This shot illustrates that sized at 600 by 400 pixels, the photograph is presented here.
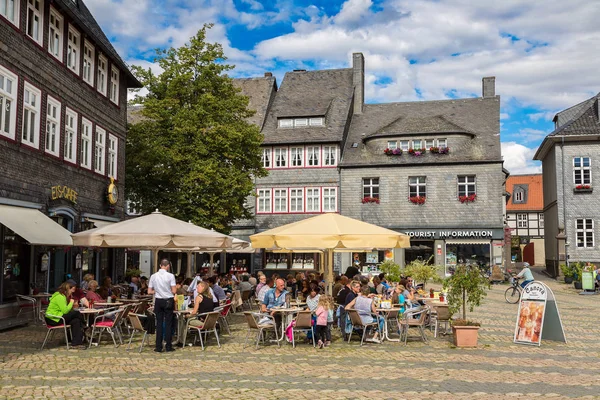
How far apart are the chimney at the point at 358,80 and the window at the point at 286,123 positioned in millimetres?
4957

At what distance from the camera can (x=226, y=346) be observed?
39.6 feet

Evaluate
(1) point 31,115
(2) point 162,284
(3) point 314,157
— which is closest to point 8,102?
(1) point 31,115

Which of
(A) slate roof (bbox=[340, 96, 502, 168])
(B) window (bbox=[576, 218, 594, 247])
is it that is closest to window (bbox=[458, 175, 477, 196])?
(A) slate roof (bbox=[340, 96, 502, 168])

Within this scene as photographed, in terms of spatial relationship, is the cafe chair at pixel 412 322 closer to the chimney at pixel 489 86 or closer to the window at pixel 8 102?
the window at pixel 8 102

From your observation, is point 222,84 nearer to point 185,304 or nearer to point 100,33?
point 100,33

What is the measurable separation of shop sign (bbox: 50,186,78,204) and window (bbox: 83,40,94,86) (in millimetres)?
3829

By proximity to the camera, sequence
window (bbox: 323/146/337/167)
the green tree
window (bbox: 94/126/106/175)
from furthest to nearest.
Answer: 1. window (bbox: 323/146/337/167)
2. the green tree
3. window (bbox: 94/126/106/175)

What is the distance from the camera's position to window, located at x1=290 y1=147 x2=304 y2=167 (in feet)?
127

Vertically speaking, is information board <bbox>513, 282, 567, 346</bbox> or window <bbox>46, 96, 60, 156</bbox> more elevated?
window <bbox>46, 96, 60, 156</bbox>

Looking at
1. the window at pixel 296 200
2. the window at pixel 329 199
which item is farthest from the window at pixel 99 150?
the window at pixel 329 199

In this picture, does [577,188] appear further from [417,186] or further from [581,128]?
[417,186]

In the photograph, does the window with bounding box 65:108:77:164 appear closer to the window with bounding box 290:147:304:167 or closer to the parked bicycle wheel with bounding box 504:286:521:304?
the parked bicycle wheel with bounding box 504:286:521:304

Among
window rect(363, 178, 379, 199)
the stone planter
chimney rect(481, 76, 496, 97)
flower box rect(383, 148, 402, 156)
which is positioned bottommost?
the stone planter

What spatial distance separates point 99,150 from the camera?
71.4ft
